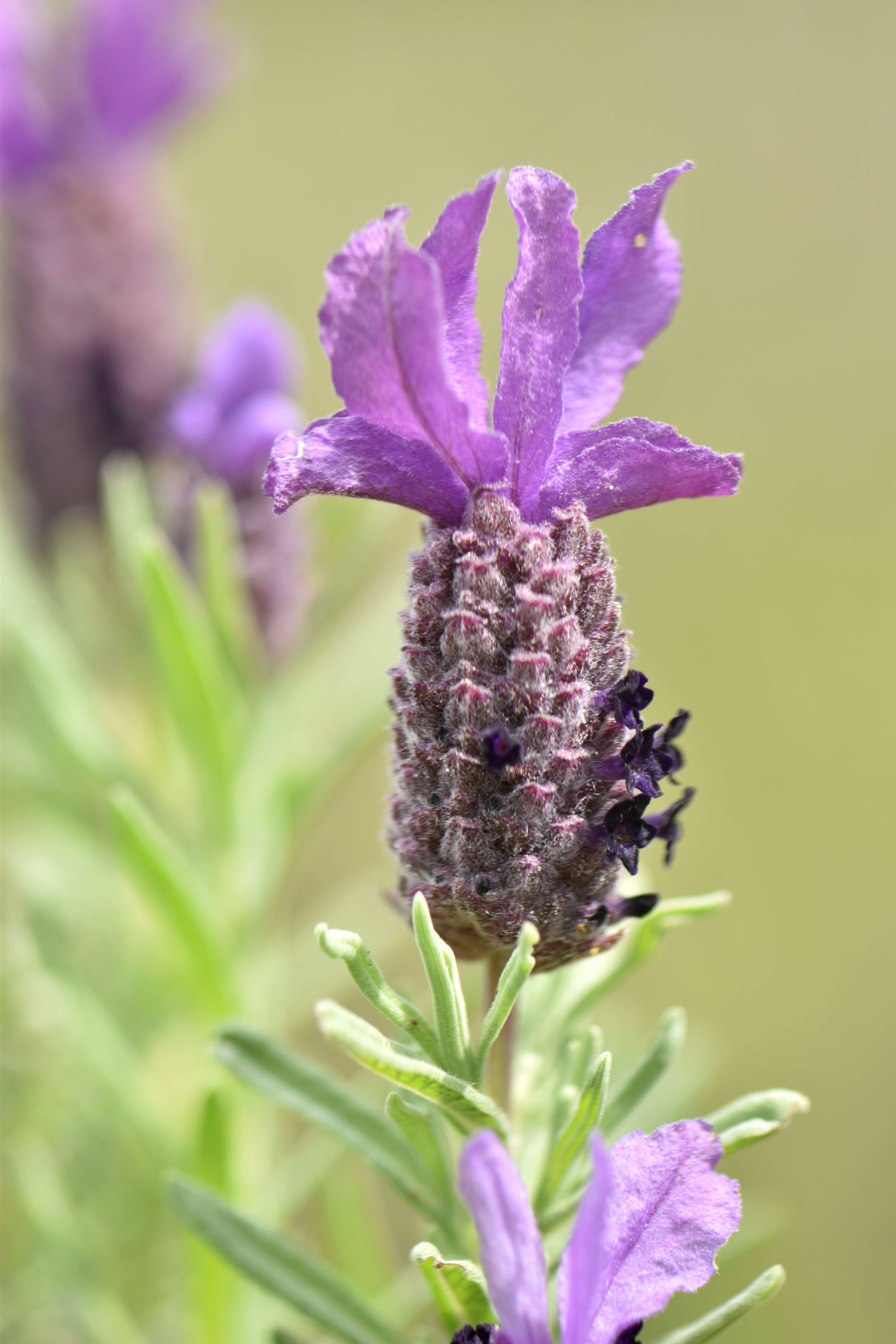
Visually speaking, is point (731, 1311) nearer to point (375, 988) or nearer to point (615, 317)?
point (375, 988)

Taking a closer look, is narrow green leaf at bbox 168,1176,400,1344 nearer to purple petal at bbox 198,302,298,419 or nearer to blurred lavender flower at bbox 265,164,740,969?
blurred lavender flower at bbox 265,164,740,969

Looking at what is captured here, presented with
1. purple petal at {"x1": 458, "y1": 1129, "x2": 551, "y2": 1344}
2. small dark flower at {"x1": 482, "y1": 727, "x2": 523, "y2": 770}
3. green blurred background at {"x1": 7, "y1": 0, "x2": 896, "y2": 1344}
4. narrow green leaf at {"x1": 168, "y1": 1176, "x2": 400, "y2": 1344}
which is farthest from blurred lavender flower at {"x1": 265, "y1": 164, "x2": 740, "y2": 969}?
green blurred background at {"x1": 7, "y1": 0, "x2": 896, "y2": 1344}

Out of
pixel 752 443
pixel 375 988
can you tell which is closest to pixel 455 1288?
pixel 375 988

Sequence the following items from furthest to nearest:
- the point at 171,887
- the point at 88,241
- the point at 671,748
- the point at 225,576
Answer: the point at 88,241
the point at 225,576
the point at 171,887
the point at 671,748

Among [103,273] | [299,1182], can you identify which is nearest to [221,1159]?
[299,1182]

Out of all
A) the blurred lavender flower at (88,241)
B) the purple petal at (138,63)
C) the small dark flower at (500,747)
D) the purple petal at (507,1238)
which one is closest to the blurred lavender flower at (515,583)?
the small dark flower at (500,747)

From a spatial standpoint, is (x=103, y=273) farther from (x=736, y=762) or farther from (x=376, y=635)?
(x=736, y=762)
